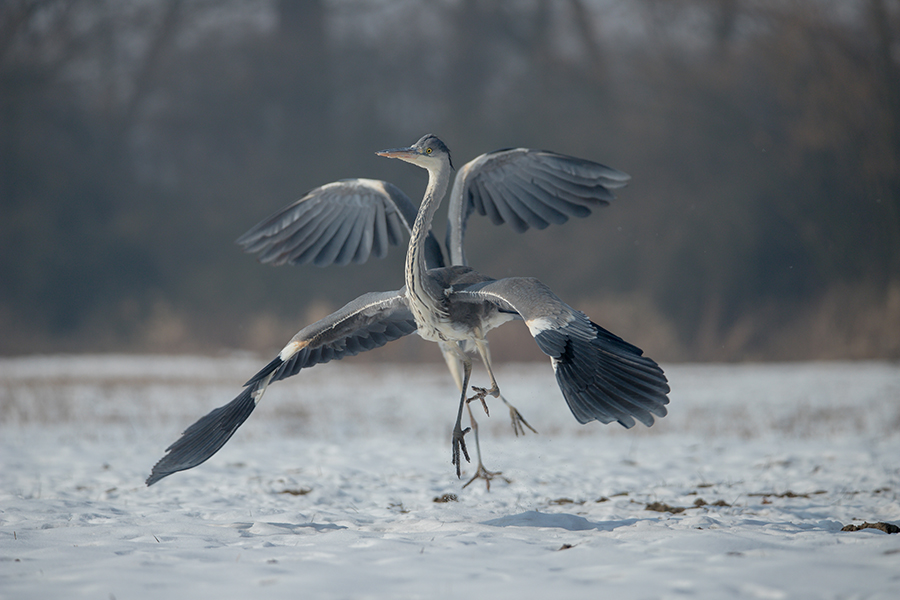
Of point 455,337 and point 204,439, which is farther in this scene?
point 455,337

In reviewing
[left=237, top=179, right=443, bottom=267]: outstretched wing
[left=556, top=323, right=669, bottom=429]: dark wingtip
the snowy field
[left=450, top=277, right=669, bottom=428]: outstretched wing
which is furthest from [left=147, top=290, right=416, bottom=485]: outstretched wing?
[left=556, top=323, right=669, bottom=429]: dark wingtip

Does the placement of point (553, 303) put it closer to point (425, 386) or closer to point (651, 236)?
point (425, 386)

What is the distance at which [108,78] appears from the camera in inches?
908

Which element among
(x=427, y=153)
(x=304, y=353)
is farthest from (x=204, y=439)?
(x=427, y=153)

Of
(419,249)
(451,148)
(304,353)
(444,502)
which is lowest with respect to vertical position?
(444,502)

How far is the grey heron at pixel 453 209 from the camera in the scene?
5.61m

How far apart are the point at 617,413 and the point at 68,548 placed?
98.9 inches

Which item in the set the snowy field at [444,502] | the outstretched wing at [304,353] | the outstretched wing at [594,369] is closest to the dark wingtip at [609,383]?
the outstretched wing at [594,369]

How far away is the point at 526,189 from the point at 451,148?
51.5ft

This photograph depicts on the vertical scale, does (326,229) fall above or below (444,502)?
above

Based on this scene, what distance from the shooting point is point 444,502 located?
17.3 ft

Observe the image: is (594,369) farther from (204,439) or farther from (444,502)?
(204,439)

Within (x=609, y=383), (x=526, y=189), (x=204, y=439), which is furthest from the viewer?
(x=526, y=189)

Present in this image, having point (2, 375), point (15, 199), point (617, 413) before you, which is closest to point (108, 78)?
point (15, 199)
